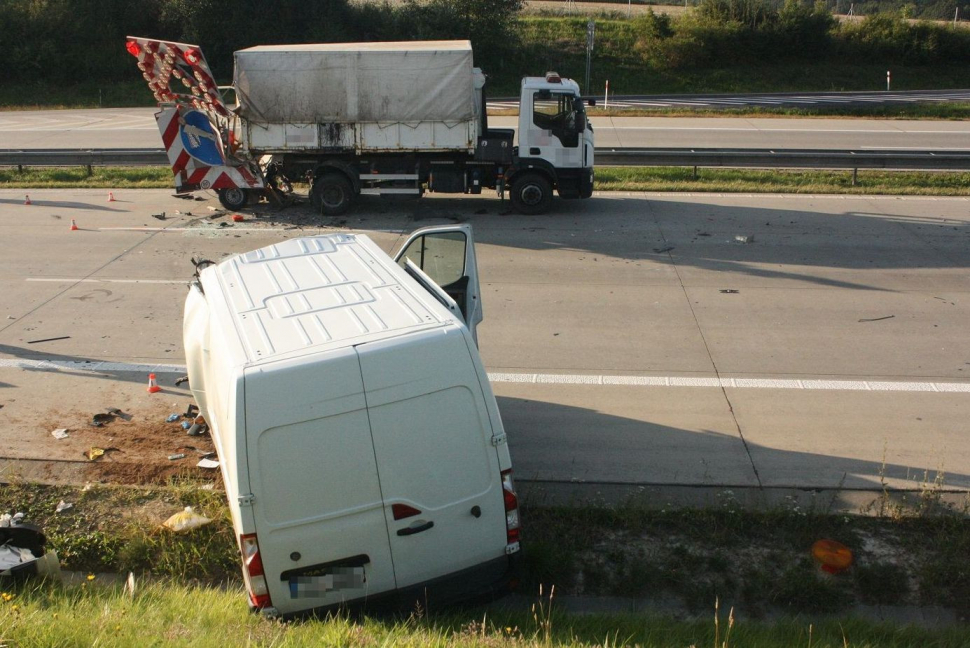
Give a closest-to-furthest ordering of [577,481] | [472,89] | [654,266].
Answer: [577,481] < [654,266] < [472,89]

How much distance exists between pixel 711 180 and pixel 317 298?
1417 centimetres

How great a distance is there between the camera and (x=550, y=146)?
50.2 ft

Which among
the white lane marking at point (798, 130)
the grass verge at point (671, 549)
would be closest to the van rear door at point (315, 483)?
the grass verge at point (671, 549)

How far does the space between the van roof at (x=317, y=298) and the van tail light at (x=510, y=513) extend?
3.11 ft

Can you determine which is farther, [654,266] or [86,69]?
[86,69]

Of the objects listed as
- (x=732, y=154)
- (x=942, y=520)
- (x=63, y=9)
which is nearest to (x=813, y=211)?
(x=732, y=154)

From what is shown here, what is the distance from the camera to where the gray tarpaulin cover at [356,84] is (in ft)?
47.8

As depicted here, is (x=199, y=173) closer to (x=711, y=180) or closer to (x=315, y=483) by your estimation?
(x=711, y=180)

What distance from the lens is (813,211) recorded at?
1545cm

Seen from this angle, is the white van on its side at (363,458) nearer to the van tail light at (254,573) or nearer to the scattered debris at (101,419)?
the van tail light at (254,573)

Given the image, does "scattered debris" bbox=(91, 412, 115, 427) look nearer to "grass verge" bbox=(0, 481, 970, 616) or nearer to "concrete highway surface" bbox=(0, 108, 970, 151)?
"grass verge" bbox=(0, 481, 970, 616)

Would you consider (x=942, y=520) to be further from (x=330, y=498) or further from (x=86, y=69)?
(x=86, y=69)

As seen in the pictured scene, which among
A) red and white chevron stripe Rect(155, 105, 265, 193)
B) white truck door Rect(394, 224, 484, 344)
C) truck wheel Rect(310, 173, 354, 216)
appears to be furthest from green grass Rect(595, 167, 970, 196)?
white truck door Rect(394, 224, 484, 344)

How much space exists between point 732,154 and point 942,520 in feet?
42.3
